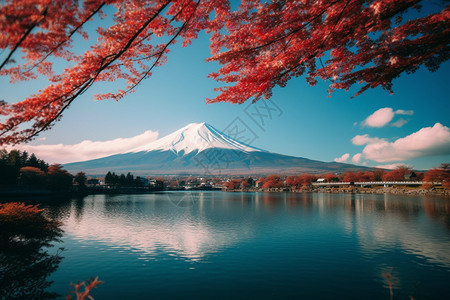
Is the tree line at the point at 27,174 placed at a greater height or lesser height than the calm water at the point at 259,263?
greater

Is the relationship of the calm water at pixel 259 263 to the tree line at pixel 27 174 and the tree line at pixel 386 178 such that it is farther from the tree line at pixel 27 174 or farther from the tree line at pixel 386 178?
the tree line at pixel 386 178

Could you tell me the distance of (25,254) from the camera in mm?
8336

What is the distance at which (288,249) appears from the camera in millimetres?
9547

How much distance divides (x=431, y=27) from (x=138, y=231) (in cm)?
1376

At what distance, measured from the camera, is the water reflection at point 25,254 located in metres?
5.76

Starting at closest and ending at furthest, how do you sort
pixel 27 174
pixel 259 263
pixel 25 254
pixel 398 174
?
pixel 259 263 < pixel 25 254 < pixel 27 174 < pixel 398 174

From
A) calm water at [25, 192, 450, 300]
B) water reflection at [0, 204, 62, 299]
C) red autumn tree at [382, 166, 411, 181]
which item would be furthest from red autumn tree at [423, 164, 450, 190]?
water reflection at [0, 204, 62, 299]

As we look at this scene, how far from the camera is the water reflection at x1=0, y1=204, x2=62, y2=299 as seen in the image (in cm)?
576

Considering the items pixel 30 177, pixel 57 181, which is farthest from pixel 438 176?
pixel 30 177

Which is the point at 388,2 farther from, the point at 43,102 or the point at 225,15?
the point at 43,102

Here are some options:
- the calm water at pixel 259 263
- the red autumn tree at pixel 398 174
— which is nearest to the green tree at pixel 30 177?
the calm water at pixel 259 263

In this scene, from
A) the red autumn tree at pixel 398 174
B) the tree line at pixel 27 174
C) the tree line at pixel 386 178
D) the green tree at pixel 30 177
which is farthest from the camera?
the red autumn tree at pixel 398 174

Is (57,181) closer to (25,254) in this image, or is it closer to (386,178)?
(25,254)

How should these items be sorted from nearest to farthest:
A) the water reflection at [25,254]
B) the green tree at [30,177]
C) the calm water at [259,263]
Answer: the water reflection at [25,254] → the calm water at [259,263] → the green tree at [30,177]
